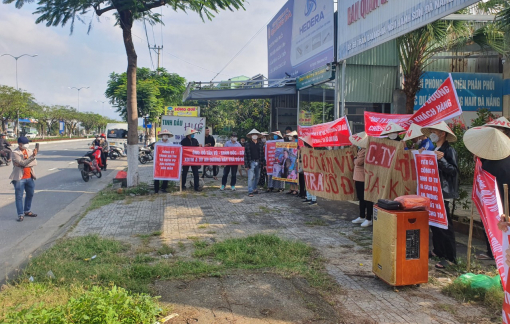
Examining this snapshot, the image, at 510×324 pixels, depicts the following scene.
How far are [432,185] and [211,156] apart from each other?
8237 millimetres

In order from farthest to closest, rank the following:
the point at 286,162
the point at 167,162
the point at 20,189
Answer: the point at 167,162
the point at 286,162
the point at 20,189

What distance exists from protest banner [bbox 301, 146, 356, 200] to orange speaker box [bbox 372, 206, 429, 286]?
3.48 m

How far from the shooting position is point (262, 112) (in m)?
23.5

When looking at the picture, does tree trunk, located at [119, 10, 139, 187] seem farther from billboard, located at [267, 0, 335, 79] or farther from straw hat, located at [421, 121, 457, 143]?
straw hat, located at [421, 121, 457, 143]

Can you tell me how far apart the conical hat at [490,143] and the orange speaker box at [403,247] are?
0.92 metres

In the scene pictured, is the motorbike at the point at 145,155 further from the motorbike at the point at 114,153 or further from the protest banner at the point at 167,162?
the protest banner at the point at 167,162

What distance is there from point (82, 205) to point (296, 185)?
599 centimetres

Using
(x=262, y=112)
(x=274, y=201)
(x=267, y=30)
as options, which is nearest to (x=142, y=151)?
(x=262, y=112)

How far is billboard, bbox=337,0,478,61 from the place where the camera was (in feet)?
27.2

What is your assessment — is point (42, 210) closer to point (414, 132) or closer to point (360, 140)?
point (360, 140)

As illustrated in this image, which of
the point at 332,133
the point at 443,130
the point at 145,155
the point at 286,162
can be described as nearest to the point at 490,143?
the point at 443,130

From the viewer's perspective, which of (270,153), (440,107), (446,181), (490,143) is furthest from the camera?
(270,153)

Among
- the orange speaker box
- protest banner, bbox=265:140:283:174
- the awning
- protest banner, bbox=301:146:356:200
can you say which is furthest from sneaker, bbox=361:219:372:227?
the awning

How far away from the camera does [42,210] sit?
391 inches
